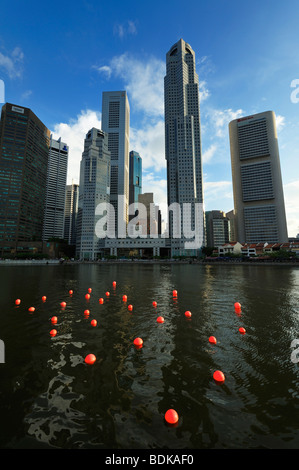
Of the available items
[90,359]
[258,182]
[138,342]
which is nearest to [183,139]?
[258,182]

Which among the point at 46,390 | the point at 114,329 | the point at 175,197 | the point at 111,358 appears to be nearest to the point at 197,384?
the point at 111,358

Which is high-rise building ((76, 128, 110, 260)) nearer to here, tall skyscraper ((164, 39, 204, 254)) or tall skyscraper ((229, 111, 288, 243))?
tall skyscraper ((164, 39, 204, 254))

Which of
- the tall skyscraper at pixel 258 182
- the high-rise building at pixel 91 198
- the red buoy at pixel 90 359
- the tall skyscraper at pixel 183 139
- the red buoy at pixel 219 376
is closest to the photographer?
the red buoy at pixel 219 376

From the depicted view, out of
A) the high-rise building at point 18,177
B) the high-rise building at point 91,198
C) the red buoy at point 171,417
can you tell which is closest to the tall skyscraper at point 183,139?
the high-rise building at point 91,198

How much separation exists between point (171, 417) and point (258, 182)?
199 meters

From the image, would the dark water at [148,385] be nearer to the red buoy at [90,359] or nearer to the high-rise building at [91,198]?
the red buoy at [90,359]

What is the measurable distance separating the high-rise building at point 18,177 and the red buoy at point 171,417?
178660mm

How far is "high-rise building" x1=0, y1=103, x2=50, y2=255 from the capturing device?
493 feet

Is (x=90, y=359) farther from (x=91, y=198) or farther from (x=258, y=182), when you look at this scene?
(x=258, y=182)

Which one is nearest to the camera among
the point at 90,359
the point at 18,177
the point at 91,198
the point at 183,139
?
the point at 90,359

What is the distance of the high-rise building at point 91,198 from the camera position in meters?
179

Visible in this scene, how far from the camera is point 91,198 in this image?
181250 mm

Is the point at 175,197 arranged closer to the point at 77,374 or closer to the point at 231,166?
the point at 231,166

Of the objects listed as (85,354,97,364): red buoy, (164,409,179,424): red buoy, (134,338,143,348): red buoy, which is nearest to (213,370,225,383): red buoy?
(164,409,179,424): red buoy
